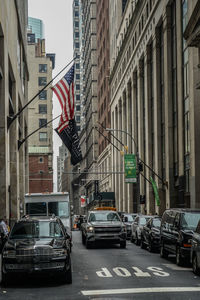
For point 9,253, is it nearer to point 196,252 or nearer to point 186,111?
point 196,252

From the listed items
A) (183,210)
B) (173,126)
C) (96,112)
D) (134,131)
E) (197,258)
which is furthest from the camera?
(96,112)

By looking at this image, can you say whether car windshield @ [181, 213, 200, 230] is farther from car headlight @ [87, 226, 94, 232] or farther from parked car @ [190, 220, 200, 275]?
car headlight @ [87, 226, 94, 232]

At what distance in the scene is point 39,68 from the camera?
108m

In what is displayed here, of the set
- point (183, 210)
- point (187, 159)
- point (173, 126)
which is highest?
point (173, 126)

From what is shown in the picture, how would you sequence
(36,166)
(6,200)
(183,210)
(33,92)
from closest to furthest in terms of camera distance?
(183,210)
(6,200)
(36,166)
(33,92)

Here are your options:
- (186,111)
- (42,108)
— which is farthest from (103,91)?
(186,111)

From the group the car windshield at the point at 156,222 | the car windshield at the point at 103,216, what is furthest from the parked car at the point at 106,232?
the car windshield at the point at 156,222

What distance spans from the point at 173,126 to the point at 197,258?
98.5ft

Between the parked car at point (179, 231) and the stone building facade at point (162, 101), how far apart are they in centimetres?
1428

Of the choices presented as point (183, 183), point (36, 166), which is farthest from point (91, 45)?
point (183, 183)

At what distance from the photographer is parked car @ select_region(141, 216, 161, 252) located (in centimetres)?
2531

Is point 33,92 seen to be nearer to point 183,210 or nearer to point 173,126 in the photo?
point 173,126

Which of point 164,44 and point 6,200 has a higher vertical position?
point 164,44

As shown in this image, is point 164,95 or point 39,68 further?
point 39,68
